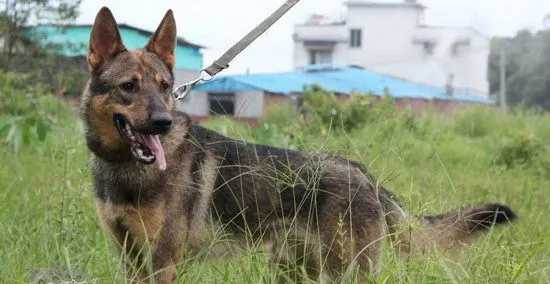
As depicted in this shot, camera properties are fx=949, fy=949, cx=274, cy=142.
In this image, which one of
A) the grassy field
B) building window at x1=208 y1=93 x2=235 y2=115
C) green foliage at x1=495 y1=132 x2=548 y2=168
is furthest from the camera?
green foliage at x1=495 y1=132 x2=548 y2=168

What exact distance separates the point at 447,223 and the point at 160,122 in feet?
4.78

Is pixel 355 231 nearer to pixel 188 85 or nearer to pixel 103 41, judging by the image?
pixel 188 85

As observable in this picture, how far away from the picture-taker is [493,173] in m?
9.37

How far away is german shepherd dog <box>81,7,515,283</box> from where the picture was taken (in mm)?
4230

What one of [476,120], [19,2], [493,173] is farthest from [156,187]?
[476,120]

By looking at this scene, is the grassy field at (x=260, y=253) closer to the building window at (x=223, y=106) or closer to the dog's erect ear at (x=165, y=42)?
the building window at (x=223, y=106)

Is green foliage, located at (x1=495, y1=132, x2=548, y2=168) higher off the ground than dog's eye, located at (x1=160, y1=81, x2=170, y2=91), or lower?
lower

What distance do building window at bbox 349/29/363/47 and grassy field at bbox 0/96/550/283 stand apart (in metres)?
47.0

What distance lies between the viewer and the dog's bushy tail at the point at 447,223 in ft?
14.1

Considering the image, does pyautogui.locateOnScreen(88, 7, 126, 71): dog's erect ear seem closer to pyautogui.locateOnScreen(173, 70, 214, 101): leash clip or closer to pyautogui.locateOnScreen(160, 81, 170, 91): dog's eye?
pyautogui.locateOnScreen(160, 81, 170, 91): dog's eye

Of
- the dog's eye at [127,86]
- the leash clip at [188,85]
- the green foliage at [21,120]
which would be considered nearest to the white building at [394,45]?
the green foliage at [21,120]

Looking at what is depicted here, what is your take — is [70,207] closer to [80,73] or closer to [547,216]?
[547,216]

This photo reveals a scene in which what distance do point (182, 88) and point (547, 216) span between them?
2.76m

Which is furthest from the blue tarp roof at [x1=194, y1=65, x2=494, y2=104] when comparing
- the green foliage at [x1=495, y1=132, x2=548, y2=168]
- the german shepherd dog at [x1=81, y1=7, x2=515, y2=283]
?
the german shepherd dog at [x1=81, y1=7, x2=515, y2=283]
